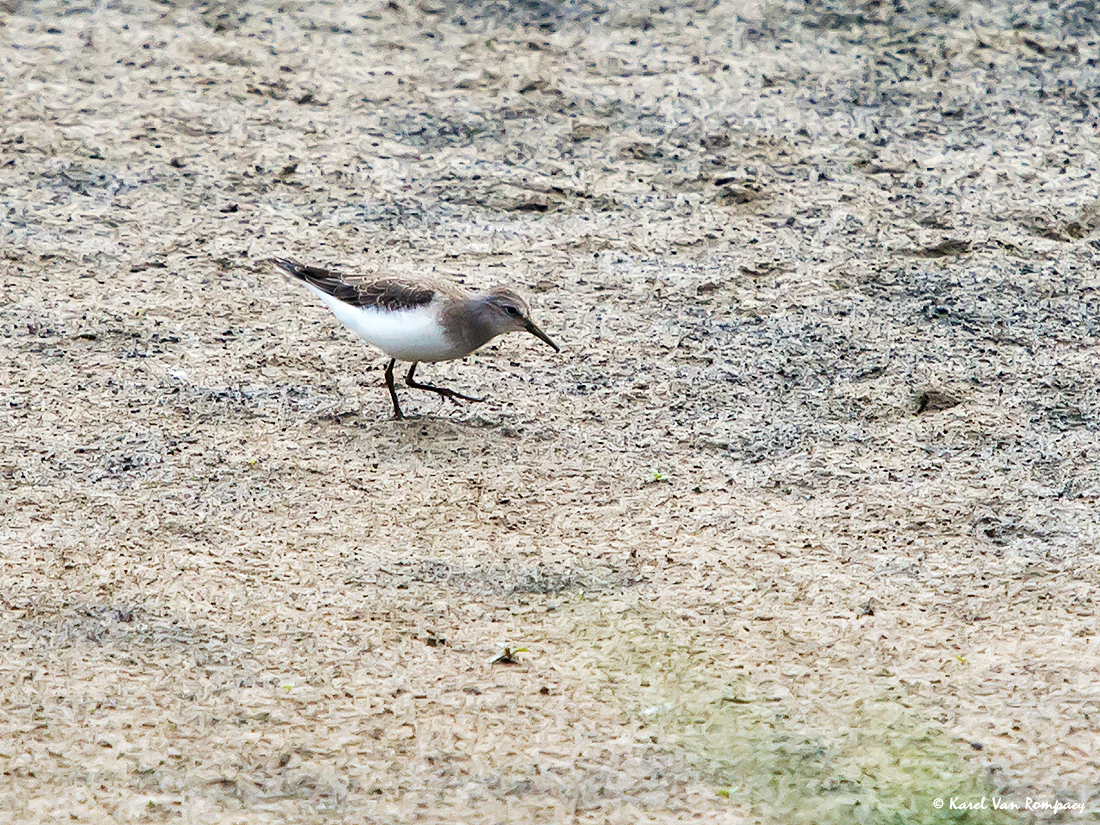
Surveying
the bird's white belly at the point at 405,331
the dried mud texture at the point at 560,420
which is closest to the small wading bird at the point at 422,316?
the bird's white belly at the point at 405,331

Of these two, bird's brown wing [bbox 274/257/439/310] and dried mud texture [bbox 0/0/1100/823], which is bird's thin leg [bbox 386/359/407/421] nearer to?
dried mud texture [bbox 0/0/1100/823]

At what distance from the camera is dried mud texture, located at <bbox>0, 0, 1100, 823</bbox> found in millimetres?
3688

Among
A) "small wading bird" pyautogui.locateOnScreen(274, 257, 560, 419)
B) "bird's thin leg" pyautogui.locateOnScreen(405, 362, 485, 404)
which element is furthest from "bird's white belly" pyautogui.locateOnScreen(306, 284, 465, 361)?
"bird's thin leg" pyautogui.locateOnScreen(405, 362, 485, 404)

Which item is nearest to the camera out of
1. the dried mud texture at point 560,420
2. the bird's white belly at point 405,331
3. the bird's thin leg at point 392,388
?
the dried mud texture at point 560,420

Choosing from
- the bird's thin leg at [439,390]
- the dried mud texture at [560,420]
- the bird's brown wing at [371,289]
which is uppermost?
the bird's brown wing at [371,289]

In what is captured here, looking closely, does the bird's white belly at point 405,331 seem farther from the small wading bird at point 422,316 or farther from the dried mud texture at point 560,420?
the dried mud texture at point 560,420

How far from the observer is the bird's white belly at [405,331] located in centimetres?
540

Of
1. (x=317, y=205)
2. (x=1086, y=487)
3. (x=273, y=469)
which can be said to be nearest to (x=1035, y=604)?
(x=1086, y=487)

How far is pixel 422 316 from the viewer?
540 centimetres

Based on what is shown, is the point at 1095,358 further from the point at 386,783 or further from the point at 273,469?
the point at 386,783

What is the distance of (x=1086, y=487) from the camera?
199 inches

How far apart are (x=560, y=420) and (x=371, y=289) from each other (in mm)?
922

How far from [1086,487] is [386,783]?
2876 millimetres

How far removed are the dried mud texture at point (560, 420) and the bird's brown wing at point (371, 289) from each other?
1.33 feet
